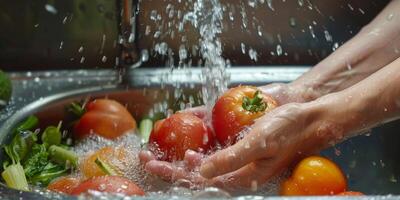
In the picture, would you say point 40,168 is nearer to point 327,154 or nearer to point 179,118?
point 179,118

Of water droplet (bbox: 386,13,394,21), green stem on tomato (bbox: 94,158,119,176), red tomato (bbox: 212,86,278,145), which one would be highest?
water droplet (bbox: 386,13,394,21)

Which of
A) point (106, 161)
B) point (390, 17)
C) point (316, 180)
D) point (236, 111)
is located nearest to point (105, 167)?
point (106, 161)

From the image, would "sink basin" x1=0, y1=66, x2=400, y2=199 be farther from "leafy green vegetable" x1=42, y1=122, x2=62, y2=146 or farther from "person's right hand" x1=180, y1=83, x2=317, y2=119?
"person's right hand" x1=180, y1=83, x2=317, y2=119

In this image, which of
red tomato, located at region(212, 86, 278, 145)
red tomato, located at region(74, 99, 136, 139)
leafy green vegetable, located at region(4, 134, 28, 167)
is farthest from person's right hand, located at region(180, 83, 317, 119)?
leafy green vegetable, located at region(4, 134, 28, 167)

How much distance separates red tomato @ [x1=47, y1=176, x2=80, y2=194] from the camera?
113cm

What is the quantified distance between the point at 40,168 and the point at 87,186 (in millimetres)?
310

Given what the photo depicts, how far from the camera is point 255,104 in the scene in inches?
45.8

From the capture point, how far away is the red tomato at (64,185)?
113cm

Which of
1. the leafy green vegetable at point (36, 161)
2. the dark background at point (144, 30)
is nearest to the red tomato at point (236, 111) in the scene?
the leafy green vegetable at point (36, 161)

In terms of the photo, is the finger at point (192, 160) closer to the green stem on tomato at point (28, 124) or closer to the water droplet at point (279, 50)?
the green stem on tomato at point (28, 124)

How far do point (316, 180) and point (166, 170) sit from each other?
0.73ft

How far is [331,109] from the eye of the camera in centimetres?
109

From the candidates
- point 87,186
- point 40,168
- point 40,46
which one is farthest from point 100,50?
point 87,186

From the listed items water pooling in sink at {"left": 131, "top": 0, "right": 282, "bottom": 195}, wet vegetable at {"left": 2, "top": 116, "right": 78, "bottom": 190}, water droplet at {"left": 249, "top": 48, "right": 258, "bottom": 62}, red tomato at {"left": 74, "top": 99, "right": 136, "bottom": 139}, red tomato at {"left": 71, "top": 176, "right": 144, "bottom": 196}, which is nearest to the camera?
red tomato at {"left": 71, "top": 176, "right": 144, "bottom": 196}
